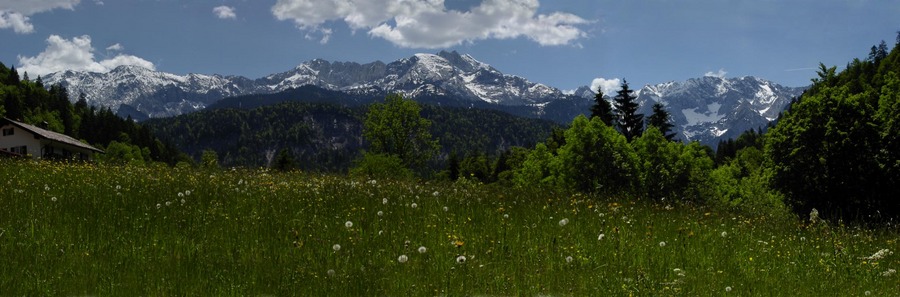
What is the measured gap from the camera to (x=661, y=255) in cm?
827

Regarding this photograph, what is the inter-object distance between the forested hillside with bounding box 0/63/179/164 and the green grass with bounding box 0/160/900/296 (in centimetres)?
13484

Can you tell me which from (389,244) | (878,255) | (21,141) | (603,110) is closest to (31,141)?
(21,141)

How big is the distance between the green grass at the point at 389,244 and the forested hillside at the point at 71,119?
135m

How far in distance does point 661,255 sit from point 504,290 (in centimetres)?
270

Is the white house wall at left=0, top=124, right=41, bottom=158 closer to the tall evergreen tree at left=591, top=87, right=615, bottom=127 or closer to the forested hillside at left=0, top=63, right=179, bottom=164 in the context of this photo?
the forested hillside at left=0, top=63, right=179, bottom=164

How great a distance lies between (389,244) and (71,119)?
572 feet

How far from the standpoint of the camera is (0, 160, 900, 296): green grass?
6.69 metres

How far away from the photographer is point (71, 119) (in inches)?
6176

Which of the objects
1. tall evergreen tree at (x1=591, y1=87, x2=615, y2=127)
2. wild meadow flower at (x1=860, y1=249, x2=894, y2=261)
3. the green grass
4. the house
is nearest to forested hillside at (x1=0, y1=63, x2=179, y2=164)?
the house

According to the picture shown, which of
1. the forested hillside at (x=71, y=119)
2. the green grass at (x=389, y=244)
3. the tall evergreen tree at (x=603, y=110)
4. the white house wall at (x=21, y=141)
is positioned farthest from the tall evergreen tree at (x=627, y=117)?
the forested hillside at (x=71, y=119)

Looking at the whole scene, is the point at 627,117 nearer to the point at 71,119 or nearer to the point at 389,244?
the point at 389,244

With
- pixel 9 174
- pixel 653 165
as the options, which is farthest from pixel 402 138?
pixel 9 174

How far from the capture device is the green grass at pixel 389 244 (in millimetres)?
6691

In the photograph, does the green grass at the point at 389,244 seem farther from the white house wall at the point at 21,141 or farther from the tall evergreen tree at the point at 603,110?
the white house wall at the point at 21,141
